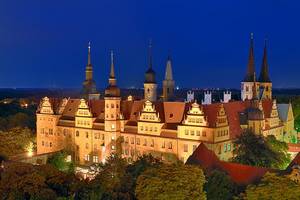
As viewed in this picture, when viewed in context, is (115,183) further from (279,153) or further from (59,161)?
(59,161)

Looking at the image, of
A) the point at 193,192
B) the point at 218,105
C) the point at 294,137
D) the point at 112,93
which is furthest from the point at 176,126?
the point at 294,137

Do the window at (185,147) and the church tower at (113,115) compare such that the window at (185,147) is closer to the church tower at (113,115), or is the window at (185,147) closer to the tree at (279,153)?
the tree at (279,153)

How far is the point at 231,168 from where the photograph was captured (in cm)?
3869

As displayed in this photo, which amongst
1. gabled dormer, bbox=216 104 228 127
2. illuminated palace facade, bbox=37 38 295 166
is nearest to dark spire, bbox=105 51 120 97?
illuminated palace facade, bbox=37 38 295 166

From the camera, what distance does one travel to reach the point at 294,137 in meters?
71.2

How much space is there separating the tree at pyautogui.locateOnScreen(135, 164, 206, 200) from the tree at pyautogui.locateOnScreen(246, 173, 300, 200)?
3446 millimetres

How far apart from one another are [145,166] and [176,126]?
15.4m

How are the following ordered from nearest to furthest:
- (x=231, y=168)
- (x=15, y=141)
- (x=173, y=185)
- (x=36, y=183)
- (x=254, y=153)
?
(x=173, y=185) → (x=36, y=183) → (x=231, y=168) → (x=254, y=153) → (x=15, y=141)

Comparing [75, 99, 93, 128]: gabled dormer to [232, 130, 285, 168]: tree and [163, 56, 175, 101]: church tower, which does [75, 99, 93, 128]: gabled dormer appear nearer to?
[163, 56, 175, 101]: church tower

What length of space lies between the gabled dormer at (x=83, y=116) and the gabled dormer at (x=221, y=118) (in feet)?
61.9

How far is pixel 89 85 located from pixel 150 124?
809 inches

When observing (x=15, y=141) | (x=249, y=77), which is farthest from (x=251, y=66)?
(x=15, y=141)

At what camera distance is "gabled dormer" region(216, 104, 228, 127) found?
48656mm

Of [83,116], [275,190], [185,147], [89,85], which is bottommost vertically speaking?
[275,190]
